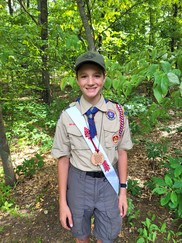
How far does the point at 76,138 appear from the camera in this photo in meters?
1.62

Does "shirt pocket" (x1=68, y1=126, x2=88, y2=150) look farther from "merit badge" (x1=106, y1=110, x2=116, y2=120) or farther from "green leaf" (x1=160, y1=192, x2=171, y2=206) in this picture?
"green leaf" (x1=160, y1=192, x2=171, y2=206)

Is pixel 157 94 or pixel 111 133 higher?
pixel 157 94

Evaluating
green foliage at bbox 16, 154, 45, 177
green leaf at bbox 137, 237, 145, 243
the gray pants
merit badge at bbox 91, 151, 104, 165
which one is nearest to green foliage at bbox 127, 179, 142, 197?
green leaf at bbox 137, 237, 145, 243

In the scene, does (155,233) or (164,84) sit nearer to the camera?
(164,84)

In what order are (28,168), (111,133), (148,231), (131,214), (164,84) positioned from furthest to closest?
(28,168) < (131,214) < (148,231) < (111,133) < (164,84)

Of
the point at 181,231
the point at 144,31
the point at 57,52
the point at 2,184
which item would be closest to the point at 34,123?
the point at 2,184

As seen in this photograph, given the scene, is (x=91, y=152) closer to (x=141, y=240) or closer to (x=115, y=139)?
(x=115, y=139)

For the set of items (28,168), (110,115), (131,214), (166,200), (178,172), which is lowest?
(131,214)

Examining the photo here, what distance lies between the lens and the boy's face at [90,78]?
60.6 inches

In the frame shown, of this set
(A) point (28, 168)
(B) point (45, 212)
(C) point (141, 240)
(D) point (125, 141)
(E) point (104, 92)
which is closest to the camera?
(D) point (125, 141)

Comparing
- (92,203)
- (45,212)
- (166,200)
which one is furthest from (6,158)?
(166,200)

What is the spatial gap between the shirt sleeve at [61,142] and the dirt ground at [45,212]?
1399mm

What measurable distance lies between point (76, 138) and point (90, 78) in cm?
44

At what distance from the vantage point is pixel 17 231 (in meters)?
2.63
